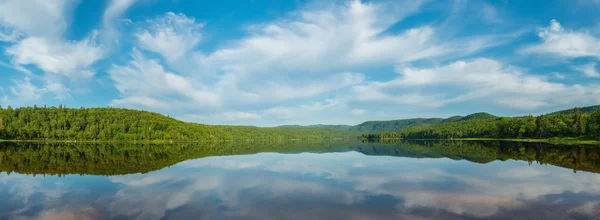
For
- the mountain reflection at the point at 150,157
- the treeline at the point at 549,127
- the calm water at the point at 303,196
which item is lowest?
the calm water at the point at 303,196

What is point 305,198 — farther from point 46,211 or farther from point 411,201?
point 46,211

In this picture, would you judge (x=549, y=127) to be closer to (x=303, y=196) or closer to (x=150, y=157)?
(x=303, y=196)

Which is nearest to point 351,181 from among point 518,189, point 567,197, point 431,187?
point 431,187

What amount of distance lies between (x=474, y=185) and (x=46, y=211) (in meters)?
26.5

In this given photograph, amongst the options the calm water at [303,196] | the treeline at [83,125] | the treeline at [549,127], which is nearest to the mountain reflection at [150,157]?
the calm water at [303,196]

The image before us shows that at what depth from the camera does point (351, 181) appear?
24875 millimetres

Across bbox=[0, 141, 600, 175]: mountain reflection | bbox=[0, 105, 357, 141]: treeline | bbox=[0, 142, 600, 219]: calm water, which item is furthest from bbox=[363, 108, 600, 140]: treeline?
bbox=[0, 105, 357, 141]: treeline

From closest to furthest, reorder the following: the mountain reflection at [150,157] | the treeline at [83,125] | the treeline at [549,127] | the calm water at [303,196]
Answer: the calm water at [303,196] < the mountain reflection at [150,157] < the treeline at [549,127] < the treeline at [83,125]

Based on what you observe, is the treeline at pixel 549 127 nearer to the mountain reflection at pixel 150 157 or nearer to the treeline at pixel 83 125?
the mountain reflection at pixel 150 157

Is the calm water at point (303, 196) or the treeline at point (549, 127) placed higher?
the treeline at point (549, 127)

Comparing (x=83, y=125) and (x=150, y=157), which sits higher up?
(x=83, y=125)

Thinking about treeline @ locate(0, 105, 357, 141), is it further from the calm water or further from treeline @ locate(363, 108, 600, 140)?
treeline @ locate(363, 108, 600, 140)

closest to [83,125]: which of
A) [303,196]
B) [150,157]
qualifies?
[150,157]

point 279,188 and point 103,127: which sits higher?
point 103,127
